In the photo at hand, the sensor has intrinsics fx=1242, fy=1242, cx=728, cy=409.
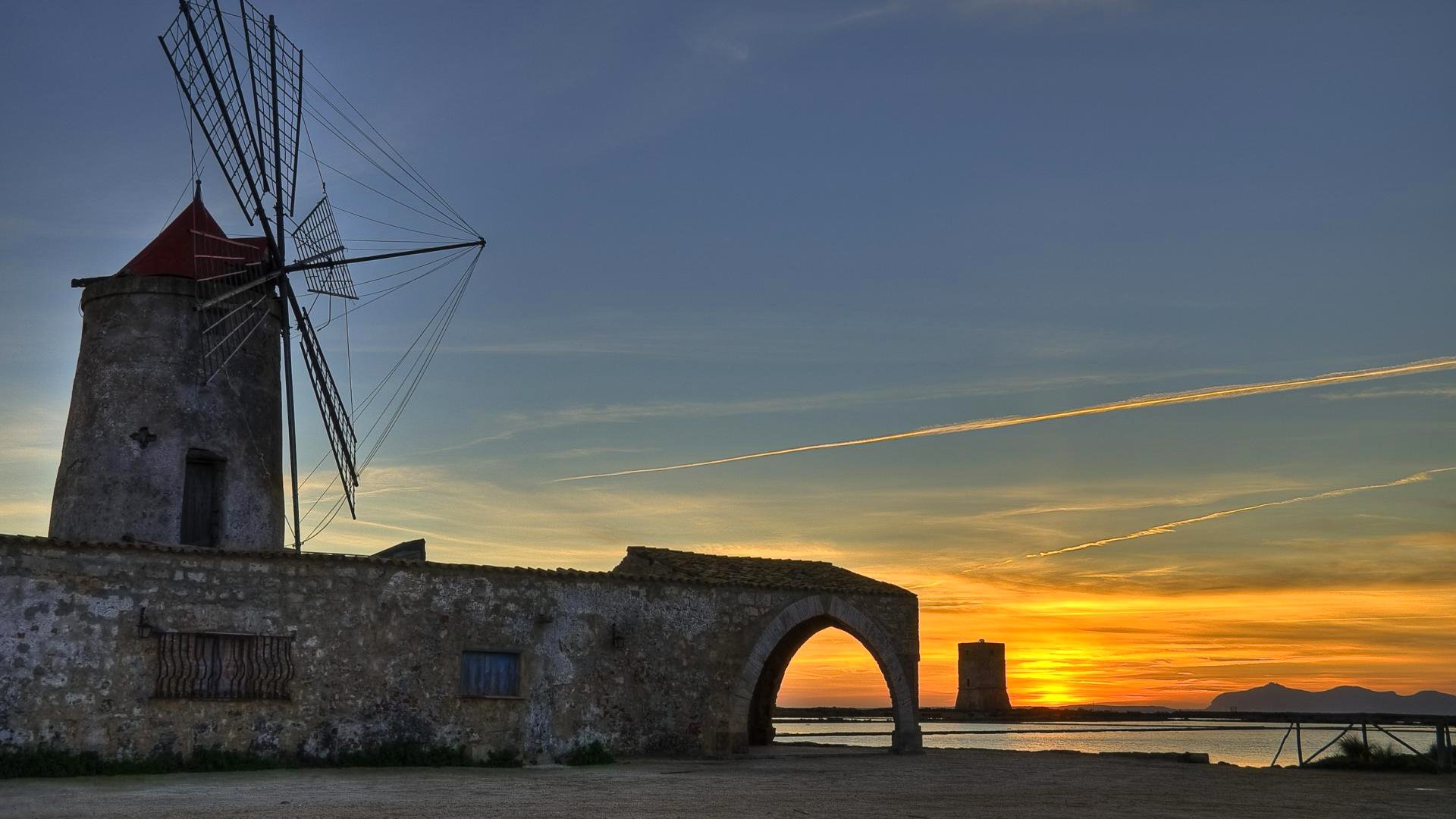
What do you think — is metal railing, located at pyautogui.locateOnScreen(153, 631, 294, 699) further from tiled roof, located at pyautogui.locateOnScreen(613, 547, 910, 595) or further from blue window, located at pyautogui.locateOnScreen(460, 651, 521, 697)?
tiled roof, located at pyautogui.locateOnScreen(613, 547, 910, 595)

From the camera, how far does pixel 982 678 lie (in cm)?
7175

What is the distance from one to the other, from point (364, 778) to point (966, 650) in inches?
2410

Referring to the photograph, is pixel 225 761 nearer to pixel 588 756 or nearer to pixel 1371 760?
pixel 588 756

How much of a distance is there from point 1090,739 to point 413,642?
2089 inches

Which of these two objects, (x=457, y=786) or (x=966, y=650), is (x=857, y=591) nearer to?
(x=457, y=786)

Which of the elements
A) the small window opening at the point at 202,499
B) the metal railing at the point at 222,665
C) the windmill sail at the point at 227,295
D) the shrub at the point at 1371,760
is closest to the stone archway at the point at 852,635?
the shrub at the point at 1371,760

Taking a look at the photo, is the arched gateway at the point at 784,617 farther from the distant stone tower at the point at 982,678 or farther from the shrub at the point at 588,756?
the distant stone tower at the point at 982,678

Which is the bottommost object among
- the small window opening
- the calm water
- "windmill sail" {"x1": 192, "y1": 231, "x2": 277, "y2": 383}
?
the calm water

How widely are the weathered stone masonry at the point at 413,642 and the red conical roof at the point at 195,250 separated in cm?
614

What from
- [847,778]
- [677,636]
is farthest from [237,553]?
[847,778]

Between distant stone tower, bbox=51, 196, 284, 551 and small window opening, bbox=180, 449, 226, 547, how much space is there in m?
0.02

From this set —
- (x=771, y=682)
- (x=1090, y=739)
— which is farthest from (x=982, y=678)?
(x=771, y=682)

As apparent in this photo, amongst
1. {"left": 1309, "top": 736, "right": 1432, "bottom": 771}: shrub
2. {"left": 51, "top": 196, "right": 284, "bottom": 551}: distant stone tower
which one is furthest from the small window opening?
{"left": 1309, "top": 736, "right": 1432, "bottom": 771}: shrub

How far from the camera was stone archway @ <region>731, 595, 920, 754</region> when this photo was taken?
18500 mm
